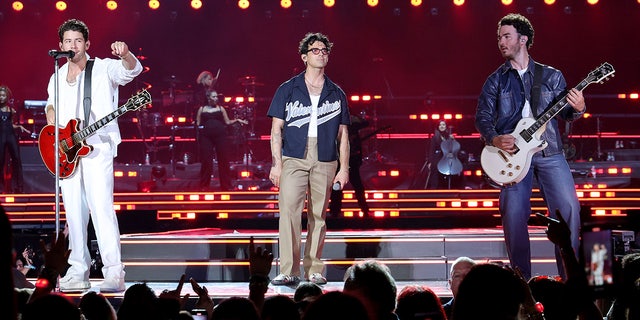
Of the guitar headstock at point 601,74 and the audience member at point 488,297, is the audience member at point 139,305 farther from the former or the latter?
the guitar headstock at point 601,74

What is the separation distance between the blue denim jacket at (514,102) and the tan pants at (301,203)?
1458mm

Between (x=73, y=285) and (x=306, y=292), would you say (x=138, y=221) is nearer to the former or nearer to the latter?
(x=73, y=285)

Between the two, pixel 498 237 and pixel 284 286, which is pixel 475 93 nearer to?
pixel 498 237

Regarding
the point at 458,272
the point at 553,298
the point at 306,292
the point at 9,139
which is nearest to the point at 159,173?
the point at 9,139

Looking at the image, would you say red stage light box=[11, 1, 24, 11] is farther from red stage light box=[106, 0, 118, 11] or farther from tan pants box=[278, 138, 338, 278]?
tan pants box=[278, 138, 338, 278]

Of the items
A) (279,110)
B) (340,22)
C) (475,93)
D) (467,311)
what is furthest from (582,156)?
(467,311)

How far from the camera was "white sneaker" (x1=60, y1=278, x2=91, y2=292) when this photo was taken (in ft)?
24.5

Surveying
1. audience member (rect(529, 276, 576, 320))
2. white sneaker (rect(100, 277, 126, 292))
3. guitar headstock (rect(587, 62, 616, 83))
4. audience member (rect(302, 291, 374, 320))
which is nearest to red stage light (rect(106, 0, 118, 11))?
white sneaker (rect(100, 277, 126, 292))

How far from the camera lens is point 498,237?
916cm

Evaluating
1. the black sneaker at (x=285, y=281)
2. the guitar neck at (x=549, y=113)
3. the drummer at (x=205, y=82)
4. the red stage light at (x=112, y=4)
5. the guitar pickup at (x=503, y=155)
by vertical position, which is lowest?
the black sneaker at (x=285, y=281)

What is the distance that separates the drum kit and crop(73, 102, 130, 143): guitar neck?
35.2 ft

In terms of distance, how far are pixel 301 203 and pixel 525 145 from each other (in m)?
2.08

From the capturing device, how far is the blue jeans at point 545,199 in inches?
276

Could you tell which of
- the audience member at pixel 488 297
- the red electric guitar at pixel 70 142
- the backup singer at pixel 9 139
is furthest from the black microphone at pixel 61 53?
the backup singer at pixel 9 139
